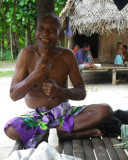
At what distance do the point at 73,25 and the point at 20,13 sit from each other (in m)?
3.69

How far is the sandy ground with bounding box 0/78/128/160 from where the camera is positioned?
13.6 ft

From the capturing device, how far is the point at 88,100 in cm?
641

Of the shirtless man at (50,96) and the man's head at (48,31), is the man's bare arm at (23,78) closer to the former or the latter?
the shirtless man at (50,96)

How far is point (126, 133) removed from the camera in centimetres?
262

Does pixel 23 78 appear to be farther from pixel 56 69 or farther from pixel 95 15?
pixel 95 15

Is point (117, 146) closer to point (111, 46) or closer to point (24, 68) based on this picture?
point (24, 68)

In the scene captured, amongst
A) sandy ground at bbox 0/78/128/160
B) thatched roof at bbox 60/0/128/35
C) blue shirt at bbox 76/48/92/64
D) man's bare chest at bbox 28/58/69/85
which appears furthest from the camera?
blue shirt at bbox 76/48/92/64

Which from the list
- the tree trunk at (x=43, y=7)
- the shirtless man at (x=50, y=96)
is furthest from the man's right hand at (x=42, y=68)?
the tree trunk at (x=43, y=7)

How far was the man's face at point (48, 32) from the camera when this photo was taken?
2.68 m

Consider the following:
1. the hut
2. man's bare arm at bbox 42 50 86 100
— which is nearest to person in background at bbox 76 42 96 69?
the hut

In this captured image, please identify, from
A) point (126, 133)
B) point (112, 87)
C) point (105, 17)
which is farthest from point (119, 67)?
point (126, 133)

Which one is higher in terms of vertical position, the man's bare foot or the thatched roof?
the thatched roof

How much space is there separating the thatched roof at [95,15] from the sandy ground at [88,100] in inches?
68.3

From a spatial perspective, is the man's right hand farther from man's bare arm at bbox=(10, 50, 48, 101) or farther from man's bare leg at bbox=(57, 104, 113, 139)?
man's bare leg at bbox=(57, 104, 113, 139)
